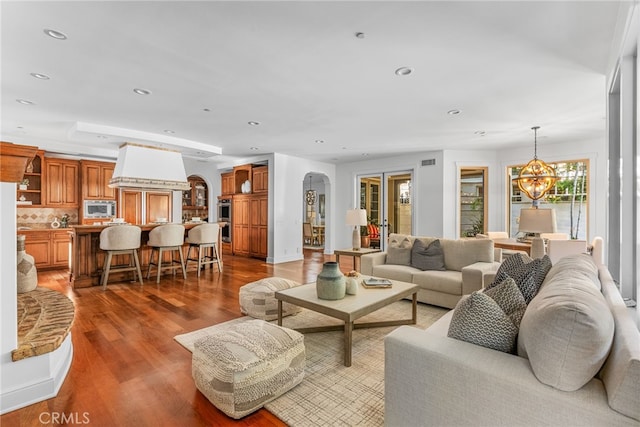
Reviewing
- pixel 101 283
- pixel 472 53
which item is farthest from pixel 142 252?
pixel 472 53

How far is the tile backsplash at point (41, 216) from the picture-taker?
20.5 feet

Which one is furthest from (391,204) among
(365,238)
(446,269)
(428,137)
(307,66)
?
(307,66)

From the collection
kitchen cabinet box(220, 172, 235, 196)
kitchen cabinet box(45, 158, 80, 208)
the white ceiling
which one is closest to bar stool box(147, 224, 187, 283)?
the white ceiling

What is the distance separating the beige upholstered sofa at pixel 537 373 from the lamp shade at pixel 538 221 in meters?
2.12

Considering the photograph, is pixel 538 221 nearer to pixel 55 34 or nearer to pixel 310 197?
pixel 55 34

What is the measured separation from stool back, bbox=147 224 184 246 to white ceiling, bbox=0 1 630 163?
1650 millimetres

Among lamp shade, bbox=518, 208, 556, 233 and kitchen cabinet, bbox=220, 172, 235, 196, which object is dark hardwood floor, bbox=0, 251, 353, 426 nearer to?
lamp shade, bbox=518, 208, 556, 233

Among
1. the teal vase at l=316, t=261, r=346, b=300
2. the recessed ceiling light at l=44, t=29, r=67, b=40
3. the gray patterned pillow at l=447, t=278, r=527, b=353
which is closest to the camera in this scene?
the gray patterned pillow at l=447, t=278, r=527, b=353

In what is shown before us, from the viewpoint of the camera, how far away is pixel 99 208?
22.3 feet

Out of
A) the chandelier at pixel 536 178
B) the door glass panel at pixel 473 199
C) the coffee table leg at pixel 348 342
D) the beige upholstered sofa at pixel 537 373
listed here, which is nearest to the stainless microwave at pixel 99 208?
the coffee table leg at pixel 348 342

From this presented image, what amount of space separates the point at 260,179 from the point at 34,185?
458cm

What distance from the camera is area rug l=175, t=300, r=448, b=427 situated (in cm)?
178

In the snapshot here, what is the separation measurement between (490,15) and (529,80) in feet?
4.72

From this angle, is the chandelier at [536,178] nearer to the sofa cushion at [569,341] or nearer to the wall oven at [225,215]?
the sofa cushion at [569,341]
